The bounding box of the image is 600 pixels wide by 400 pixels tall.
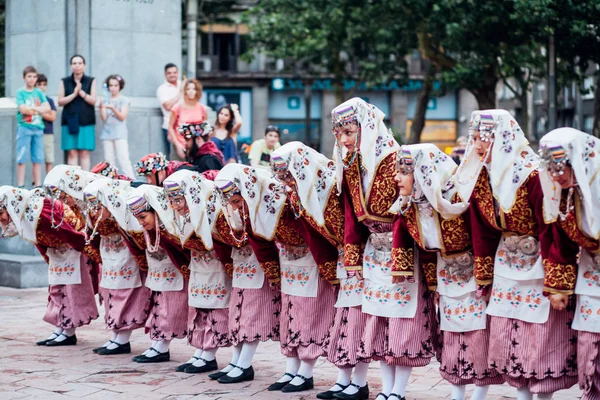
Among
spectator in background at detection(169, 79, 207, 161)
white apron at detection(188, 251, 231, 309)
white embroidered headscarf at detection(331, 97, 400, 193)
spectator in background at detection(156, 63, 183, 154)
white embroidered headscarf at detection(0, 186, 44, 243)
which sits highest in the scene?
spectator in background at detection(156, 63, 183, 154)

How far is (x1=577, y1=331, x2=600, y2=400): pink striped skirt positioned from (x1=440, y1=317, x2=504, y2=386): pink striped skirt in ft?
2.34

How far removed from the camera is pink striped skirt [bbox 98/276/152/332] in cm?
927

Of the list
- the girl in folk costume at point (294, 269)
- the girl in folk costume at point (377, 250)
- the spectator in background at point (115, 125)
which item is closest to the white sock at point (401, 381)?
the girl in folk costume at point (377, 250)

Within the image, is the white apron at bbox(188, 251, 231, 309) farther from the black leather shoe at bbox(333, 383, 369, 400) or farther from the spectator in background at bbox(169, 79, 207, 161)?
the spectator in background at bbox(169, 79, 207, 161)

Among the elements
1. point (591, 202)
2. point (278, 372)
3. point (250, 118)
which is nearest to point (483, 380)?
point (591, 202)

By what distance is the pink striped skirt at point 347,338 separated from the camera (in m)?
7.37

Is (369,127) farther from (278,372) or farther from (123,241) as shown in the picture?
(123,241)

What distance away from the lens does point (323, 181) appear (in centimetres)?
757

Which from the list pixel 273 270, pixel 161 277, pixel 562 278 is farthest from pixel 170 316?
pixel 562 278

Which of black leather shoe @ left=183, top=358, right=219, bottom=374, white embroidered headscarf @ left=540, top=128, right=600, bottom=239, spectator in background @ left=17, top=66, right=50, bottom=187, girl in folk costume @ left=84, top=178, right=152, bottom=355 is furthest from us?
spectator in background @ left=17, top=66, right=50, bottom=187

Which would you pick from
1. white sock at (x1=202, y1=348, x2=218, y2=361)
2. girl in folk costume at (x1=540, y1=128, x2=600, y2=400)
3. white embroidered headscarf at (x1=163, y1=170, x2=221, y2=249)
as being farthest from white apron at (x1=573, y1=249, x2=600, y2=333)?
white sock at (x1=202, y1=348, x2=218, y2=361)

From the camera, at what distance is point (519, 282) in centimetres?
645

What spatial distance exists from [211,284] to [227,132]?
4.92m

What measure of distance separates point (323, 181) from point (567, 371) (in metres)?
2.25
